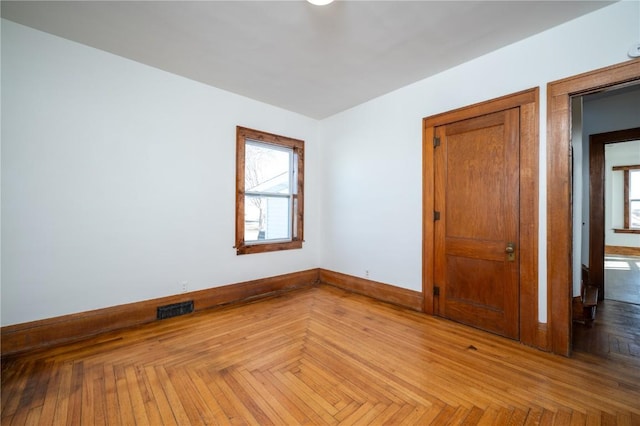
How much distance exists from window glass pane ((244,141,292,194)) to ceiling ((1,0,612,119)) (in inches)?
43.0

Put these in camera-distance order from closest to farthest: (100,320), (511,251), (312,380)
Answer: (312,380), (511,251), (100,320)

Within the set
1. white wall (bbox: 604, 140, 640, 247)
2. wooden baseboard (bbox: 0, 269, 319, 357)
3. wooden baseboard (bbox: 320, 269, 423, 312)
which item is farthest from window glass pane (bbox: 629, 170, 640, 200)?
wooden baseboard (bbox: 0, 269, 319, 357)

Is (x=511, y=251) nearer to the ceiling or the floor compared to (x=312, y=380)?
nearer to the ceiling

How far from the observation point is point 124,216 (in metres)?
2.87

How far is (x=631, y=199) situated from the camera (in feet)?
24.0

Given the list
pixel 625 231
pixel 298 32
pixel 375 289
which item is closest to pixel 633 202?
pixel 625 231

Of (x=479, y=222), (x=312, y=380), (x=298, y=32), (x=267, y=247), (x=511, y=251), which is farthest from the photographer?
(x=267, y=247)

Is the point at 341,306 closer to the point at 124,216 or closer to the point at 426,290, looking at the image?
the point at 426,290

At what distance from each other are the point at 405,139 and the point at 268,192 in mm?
2190

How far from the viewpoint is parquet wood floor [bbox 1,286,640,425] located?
1607 millimetres

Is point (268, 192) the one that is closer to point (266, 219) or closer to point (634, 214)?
point (266, 219)

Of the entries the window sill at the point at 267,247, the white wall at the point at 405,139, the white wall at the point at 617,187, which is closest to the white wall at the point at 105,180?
the window sill at the point at 267,247

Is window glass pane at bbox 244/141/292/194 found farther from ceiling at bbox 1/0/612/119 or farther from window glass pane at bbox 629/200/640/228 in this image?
window glass pane at bbox 629/200/640/228

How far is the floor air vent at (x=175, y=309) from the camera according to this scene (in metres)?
3.07
